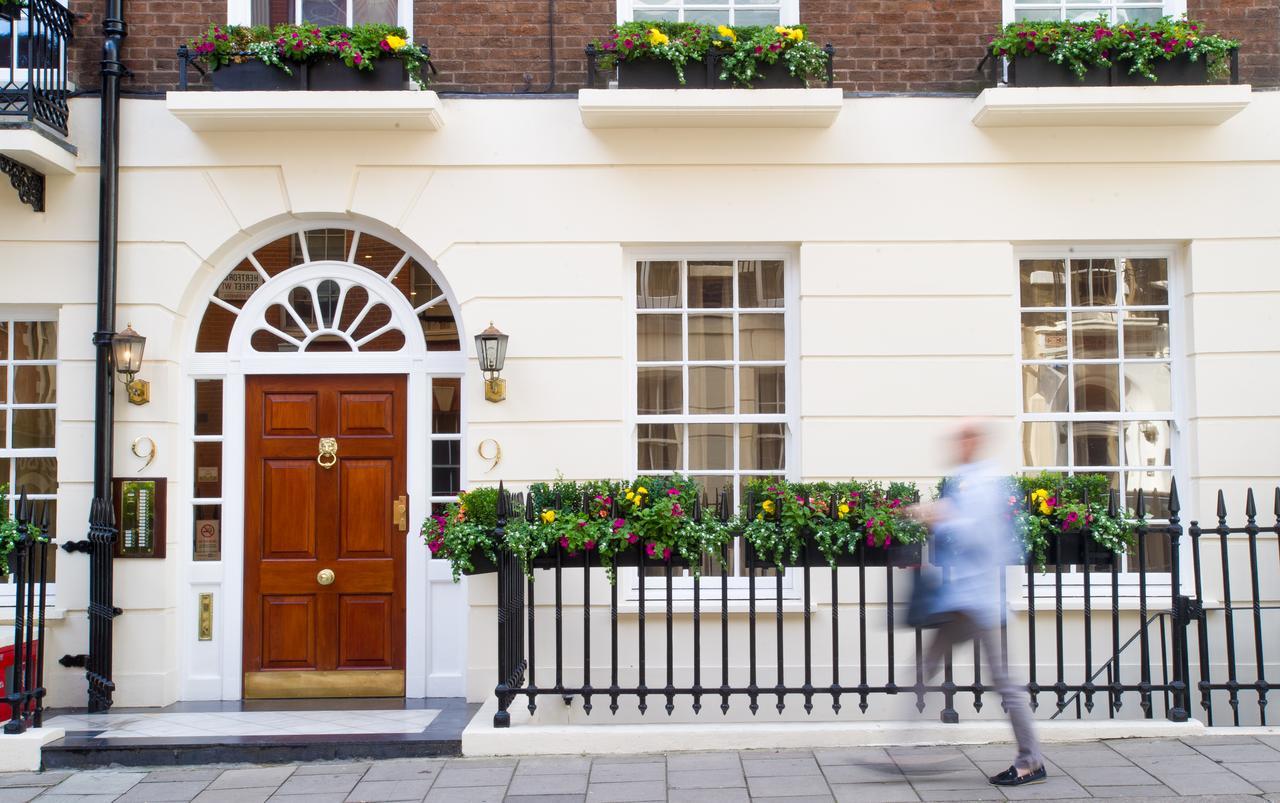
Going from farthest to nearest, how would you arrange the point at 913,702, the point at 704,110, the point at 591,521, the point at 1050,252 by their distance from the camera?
1. the point at 1050,252
2. the point at 704,110
3. the point at 591,521
4. the point at 913,702

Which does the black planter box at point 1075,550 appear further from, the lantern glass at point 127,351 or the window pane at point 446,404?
the lantern glass at point 127,351

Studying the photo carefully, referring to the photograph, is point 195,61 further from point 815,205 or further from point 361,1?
point 815,205

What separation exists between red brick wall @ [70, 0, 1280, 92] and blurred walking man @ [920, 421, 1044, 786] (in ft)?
11.8

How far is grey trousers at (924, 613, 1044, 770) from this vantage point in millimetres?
5324

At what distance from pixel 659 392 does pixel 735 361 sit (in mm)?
585

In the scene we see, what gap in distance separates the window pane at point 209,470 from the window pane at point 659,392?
2988 millimetres

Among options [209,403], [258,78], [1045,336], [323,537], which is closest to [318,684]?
[323,537]

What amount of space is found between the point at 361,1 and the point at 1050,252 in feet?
17.3

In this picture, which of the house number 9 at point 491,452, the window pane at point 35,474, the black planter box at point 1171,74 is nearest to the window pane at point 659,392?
the house number 9 at point 491,452

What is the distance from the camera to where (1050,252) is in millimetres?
8055

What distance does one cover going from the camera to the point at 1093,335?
8156mm

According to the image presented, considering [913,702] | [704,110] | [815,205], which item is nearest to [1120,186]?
[815,205]

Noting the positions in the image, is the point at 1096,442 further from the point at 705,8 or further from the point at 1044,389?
the point at 705,8

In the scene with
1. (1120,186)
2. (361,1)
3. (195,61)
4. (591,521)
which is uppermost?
(361,1)
